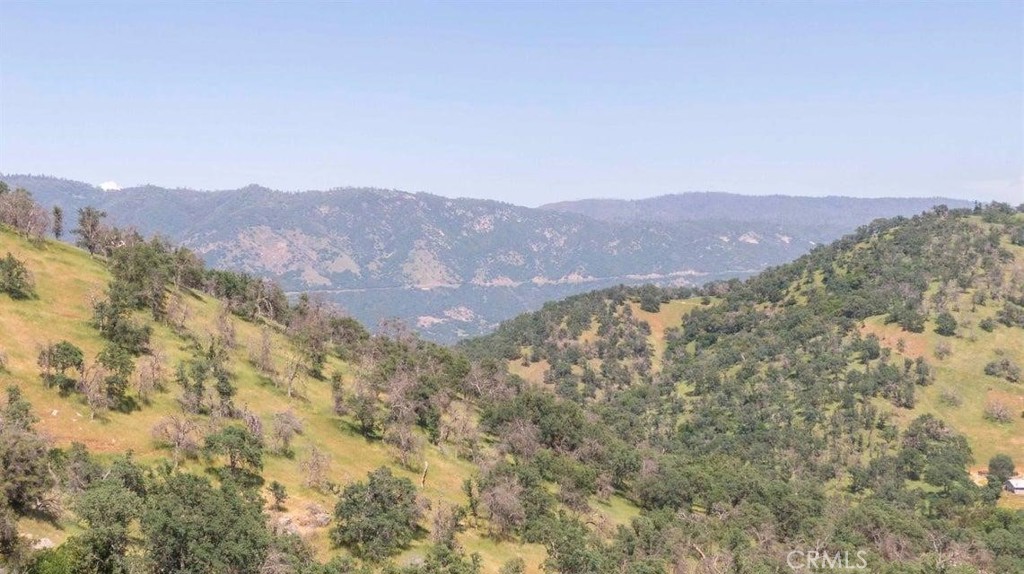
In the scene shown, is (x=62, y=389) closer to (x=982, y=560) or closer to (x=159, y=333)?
(x=159, y=333)

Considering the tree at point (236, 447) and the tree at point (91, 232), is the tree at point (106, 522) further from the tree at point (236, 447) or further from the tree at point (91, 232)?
the tree at point (91, 232)

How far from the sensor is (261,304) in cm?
16062

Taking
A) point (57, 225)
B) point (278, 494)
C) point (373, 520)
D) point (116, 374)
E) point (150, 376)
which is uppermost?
point (57, 225)

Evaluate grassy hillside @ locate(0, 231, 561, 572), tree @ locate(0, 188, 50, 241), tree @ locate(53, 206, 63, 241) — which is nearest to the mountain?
grassy hillside @ locate(0, 231, 561, 572)

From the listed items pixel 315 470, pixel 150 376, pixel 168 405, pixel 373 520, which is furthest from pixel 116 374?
pixel 373 520

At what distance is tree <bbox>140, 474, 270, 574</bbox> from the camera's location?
5819 cm

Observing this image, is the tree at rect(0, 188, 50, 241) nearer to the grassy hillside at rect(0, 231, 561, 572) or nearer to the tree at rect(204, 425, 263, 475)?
the grassy hillside at rect(0, 231, 561, 572)

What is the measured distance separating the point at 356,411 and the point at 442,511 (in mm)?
32267

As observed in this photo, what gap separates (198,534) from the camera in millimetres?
59531

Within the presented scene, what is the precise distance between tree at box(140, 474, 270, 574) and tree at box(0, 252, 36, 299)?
61.1 metres

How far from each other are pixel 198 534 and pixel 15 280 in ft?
242

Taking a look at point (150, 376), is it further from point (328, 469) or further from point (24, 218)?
point (24, 218)

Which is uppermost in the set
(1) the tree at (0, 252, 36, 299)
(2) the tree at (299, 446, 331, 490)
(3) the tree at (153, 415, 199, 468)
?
(1) the tree at (0, 252, 36, 299)

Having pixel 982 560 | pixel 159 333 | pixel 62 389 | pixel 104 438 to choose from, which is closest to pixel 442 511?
pixel 104 438
